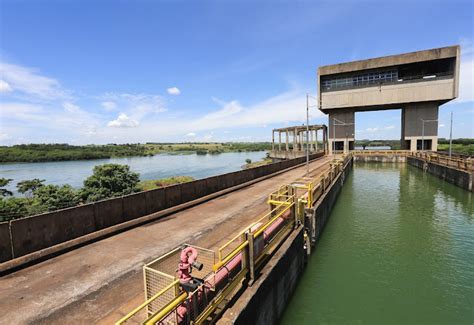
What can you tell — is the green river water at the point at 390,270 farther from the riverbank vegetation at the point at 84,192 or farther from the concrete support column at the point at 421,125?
the concrete support column at the point at 421,125

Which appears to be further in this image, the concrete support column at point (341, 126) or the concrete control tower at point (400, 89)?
the concrete support column at point (341, 126)

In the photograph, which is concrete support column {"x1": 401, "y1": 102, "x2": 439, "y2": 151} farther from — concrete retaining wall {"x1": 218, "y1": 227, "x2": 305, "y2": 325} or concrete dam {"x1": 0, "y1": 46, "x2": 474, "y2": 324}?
concrete retaining wall {"x1": 218, "y1": 227, "x2": 305, "y2": 325}

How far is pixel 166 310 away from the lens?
11.8ft

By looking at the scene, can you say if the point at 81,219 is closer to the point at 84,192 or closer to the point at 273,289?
the point at 273,289

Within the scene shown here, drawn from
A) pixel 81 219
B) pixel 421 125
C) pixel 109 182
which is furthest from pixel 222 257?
pixel 421 125

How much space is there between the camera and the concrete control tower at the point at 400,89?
4966cm

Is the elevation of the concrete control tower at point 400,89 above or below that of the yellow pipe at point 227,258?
above

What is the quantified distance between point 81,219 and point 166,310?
690 cm

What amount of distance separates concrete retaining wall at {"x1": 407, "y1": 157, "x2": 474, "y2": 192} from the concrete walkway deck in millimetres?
24889

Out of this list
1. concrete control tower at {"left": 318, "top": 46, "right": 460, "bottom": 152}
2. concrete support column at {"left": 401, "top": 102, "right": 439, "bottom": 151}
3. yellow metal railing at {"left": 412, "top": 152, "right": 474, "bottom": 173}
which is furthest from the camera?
concrete support column at {"left": 401, "top": 102, "right": 439, "bottom": 151}

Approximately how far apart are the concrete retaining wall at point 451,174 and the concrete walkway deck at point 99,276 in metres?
24.9

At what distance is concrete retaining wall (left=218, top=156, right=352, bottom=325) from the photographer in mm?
5225

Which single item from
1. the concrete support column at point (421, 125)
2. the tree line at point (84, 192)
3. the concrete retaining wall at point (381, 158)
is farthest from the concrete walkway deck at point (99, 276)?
the concrete support column at point (421, 125)

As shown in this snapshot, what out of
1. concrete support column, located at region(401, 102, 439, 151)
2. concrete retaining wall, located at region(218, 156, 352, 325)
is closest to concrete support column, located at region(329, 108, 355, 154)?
concrete support column, located at region(401, 102, 439, 151)
